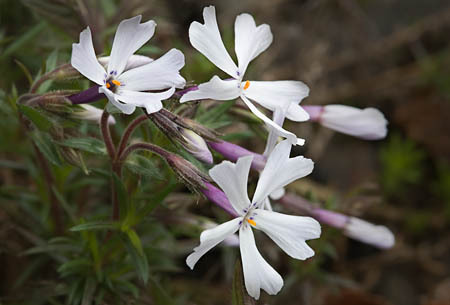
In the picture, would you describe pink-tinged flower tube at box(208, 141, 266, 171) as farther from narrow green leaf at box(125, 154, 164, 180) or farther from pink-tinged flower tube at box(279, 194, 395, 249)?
pink-tinged flower tube at box(279, 194, 395, 249)

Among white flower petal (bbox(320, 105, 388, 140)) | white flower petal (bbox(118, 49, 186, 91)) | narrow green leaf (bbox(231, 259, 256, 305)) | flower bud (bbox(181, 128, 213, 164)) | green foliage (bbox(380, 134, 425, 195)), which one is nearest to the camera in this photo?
white flower petal (bbox(118, 49, 186, 91))

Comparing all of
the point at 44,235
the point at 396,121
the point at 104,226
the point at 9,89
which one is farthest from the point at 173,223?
the point at 396,121

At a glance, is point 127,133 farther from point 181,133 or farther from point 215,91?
point 215,91

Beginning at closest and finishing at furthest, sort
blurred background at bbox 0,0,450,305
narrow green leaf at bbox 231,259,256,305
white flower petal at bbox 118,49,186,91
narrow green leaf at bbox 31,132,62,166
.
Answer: white flower petal at bbox 118,49,186,91 → narrow green leaf at bbox 231,259,256,305 → narrow green leaf at bbox 31,132,62,166 → blurred background at bbox 0,0,450,305

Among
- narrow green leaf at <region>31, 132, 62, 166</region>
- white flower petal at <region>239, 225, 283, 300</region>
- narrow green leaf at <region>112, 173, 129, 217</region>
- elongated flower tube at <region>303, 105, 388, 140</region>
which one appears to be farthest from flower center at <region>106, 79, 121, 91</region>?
elongated flower tube at <region>303, 105, 388, 140</region>

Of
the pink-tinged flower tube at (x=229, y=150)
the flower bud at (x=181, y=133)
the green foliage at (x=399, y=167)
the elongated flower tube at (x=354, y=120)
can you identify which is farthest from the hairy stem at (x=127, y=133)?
the green foliage at (x=399, y=167)

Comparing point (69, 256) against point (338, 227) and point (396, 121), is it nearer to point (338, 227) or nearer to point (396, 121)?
point (338, 227)

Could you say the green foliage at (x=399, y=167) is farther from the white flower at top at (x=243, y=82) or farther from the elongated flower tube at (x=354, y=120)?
the white flower at top at (x=243, y=82)
